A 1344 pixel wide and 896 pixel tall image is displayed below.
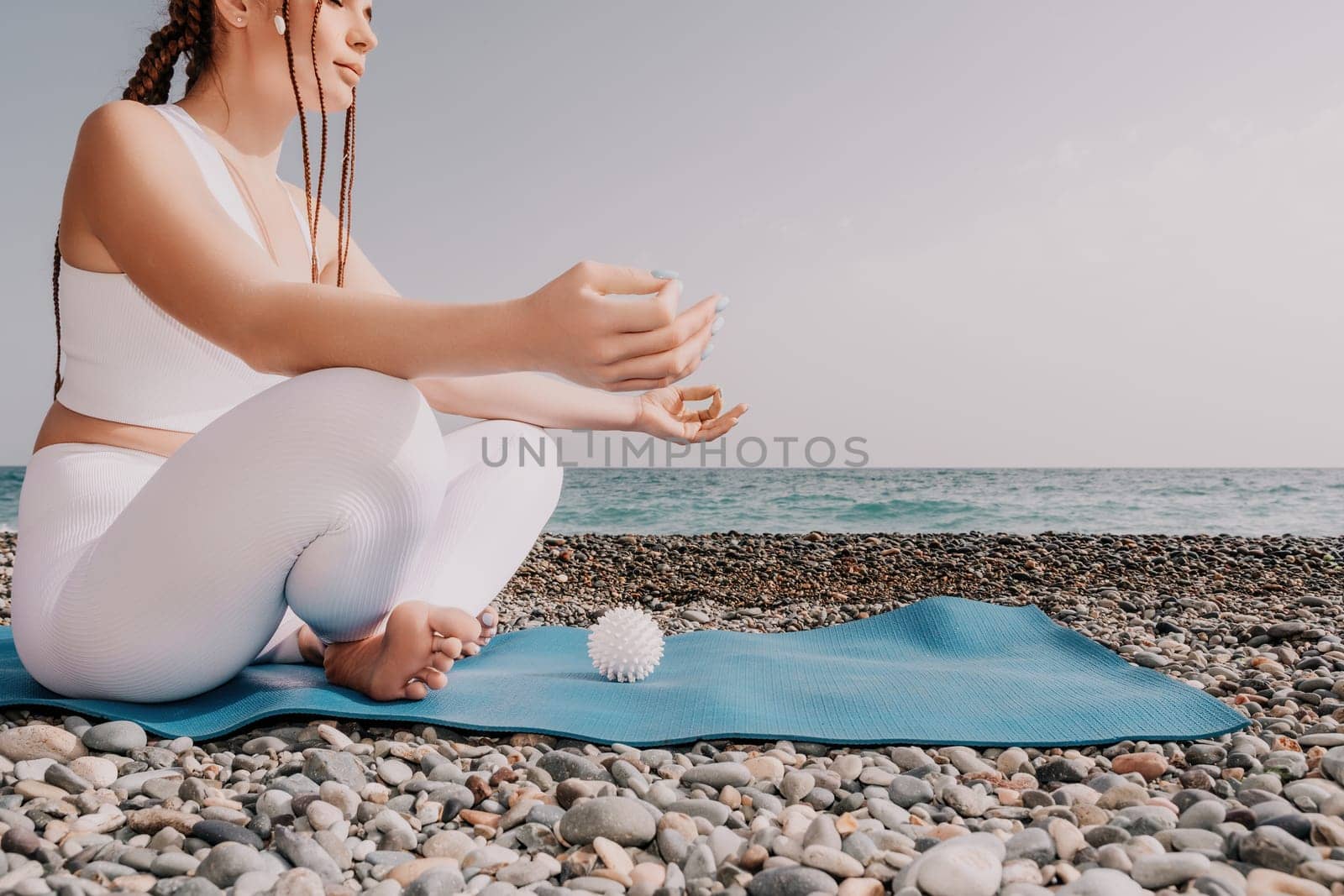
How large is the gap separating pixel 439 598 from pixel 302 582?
467mm

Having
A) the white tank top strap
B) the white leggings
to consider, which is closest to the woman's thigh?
the white leggings

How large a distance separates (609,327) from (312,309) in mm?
465

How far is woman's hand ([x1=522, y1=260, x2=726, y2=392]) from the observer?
120 centimetres

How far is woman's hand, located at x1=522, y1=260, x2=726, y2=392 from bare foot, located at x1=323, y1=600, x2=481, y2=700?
0.61 meters

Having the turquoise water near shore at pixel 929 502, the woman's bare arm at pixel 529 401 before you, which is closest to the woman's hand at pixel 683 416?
the woman's bare arm at pixel 529 401

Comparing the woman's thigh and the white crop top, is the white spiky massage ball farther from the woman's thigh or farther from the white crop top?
the white crop top

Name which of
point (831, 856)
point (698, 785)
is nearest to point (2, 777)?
point (698, 785)

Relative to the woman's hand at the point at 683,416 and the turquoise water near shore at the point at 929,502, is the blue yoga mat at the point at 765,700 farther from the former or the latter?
the turquoise water near shore at the point at 929,502

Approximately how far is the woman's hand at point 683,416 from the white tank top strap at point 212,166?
89cm

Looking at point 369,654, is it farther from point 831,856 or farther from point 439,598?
point 831,856

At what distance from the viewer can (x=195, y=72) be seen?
198 cm

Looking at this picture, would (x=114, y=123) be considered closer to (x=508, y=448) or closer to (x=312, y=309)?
(x=312, y=309)

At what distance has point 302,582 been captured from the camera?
1.56 meters

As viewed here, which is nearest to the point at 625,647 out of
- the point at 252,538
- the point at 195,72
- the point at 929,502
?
the point at 252,538
